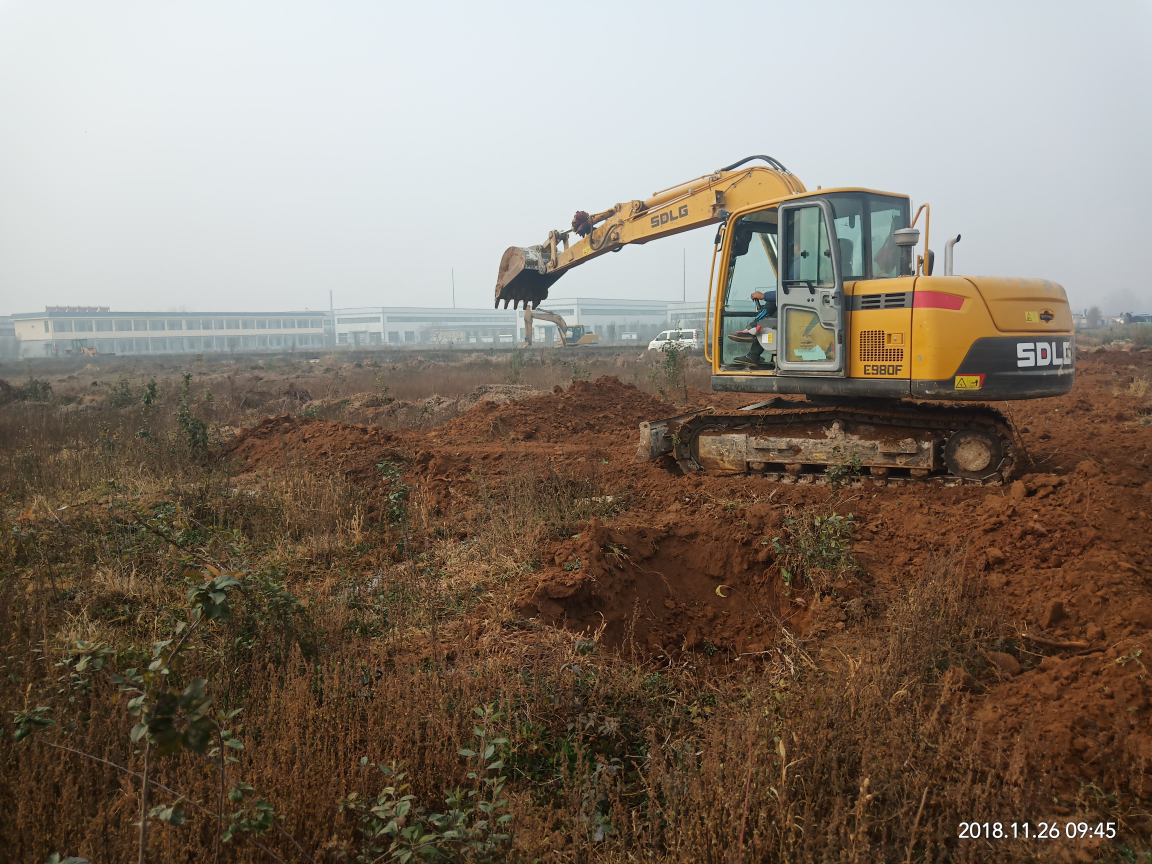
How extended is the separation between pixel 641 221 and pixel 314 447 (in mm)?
5982

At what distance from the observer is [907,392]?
640 centimetres

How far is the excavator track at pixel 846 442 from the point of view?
6613 millimetres

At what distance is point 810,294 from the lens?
272 inches

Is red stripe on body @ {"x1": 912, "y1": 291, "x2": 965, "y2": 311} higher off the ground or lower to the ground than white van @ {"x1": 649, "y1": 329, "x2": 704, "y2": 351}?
lower

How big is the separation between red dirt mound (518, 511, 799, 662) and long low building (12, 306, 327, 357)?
81.5 m

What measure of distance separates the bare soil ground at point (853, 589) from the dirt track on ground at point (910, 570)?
0.02m

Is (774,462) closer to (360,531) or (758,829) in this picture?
(360,531)

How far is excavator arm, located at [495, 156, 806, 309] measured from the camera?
27.6 feet

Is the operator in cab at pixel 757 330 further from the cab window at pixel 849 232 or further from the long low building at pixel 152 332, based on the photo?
the long low building at pixel 152 332

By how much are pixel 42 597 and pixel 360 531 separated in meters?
2.60

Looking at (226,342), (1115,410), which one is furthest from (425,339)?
(1115,410)
